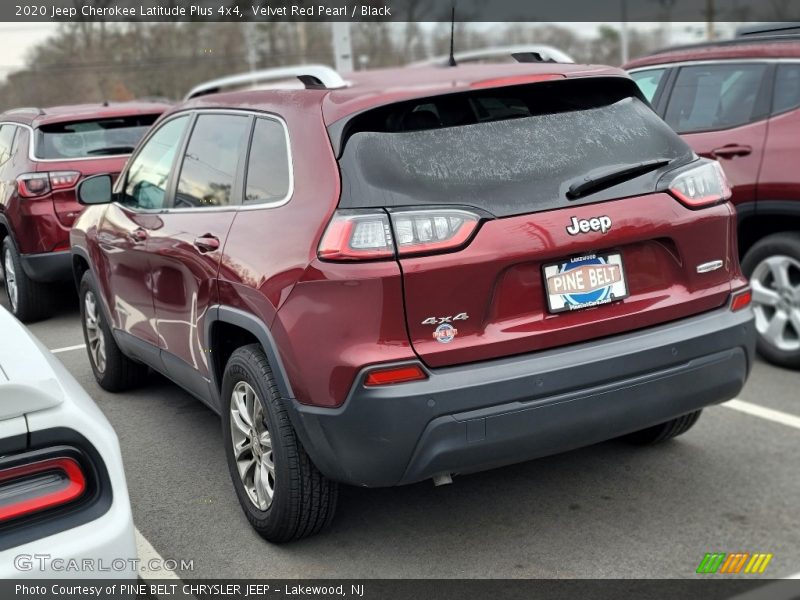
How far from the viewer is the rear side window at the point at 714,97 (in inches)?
229

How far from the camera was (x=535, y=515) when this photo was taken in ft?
12.4

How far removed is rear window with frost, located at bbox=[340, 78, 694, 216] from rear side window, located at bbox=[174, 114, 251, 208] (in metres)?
0.85

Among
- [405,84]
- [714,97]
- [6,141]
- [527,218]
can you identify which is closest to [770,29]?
[714,97]

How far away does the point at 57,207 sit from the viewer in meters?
7.70

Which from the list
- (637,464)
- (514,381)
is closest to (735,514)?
(637,464)

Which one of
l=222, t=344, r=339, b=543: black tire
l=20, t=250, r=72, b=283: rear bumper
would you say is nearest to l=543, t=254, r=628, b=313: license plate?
l=222, t=344, r=339, b=543: black tire

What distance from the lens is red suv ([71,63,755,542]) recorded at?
2992 millimetres

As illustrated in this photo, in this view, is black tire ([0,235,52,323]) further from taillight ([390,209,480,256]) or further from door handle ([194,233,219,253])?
taillight ([390,209,480,256])

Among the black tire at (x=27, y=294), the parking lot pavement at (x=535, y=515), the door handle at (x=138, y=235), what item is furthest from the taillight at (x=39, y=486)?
the black tire at (x=27, y=294)

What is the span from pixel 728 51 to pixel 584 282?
3548mm

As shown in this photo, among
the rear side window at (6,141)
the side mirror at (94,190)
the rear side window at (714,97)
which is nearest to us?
the side mirror at (94,190)

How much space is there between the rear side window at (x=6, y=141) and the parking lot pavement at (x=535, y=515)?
461 centimetres

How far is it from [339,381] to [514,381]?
1.87 feet

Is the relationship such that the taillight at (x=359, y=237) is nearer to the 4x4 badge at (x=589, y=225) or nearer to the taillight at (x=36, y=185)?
the 4x4 badge at (x=589, y=225)
